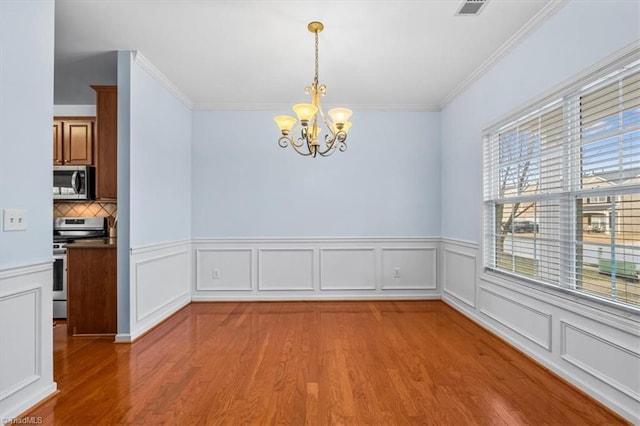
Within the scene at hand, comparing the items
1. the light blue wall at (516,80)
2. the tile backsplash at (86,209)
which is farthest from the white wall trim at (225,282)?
the light blue wall at (516,80)

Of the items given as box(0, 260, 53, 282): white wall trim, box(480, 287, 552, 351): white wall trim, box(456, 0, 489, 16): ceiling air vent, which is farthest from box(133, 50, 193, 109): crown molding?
box(480, 287, 552, 351): white wall trim

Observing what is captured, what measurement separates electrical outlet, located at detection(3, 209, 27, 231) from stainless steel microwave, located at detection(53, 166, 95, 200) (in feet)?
7.99

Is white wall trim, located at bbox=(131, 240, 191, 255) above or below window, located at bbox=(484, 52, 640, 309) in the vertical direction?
below

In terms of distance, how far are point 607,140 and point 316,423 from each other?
249 cm

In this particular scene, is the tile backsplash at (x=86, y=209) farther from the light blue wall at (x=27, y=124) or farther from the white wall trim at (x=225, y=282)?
the light blue wall at (x=27, y=124)

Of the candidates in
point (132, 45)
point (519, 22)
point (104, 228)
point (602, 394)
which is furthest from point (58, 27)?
point (602, 394)

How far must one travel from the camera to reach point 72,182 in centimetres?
425

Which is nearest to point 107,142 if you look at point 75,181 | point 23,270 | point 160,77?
point 160,77

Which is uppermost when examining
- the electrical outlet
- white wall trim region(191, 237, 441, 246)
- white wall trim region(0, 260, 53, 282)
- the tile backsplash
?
the tile backsplash

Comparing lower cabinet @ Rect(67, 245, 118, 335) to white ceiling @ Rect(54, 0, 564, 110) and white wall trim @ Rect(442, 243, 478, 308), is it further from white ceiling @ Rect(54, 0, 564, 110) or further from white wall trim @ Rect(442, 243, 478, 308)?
white wall trim @ Rect(442, 243, 478, 308)

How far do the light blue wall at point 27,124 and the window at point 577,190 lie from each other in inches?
140

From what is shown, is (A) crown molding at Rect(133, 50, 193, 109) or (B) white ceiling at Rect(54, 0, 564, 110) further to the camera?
(A) crown molding at Rect(133, 50, 193, 109)

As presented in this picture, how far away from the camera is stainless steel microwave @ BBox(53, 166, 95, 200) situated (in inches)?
167

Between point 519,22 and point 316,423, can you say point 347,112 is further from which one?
point 316,423
